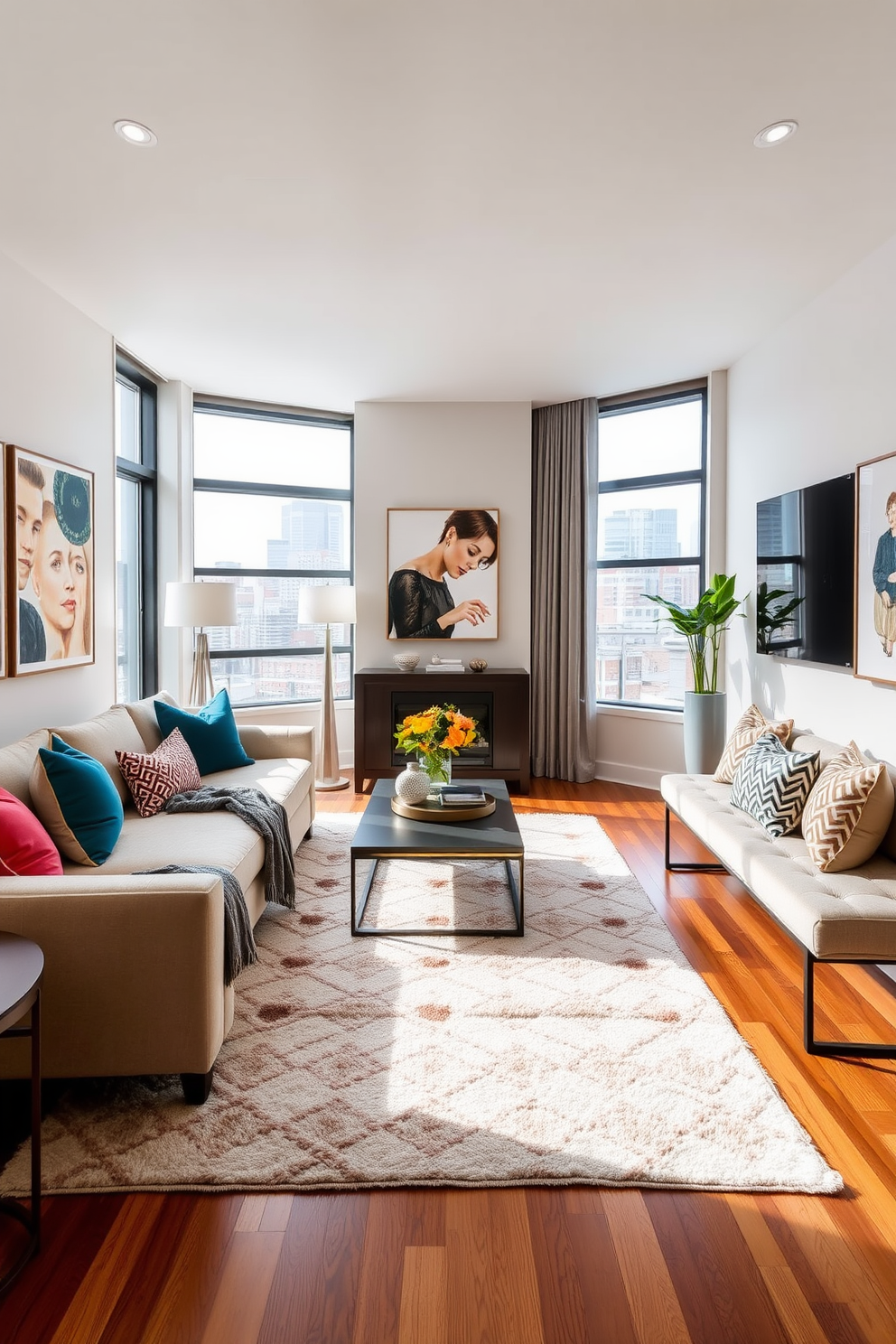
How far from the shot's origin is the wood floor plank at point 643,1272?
146 centimetres

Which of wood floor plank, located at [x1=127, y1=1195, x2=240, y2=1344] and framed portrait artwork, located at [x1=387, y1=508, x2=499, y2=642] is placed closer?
wood floor plank, located at [x1=127, y1=1195, x2=240, y2=1344]

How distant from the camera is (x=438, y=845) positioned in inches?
122

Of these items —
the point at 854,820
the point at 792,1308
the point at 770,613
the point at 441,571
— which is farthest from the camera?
the point at 441,571

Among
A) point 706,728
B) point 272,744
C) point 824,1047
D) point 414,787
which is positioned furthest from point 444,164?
point 706,728

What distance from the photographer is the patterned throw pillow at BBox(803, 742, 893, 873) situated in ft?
8.77

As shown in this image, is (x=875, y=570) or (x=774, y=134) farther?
(x=875, y=570)

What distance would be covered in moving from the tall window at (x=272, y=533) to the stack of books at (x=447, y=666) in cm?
87

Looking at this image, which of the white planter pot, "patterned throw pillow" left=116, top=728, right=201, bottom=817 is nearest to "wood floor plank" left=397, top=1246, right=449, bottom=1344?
"patterned throw pillow" left=116, top=728, right=201, bottom=817

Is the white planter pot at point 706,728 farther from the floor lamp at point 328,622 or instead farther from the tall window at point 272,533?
the tall window at point 272,533

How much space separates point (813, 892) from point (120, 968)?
198cm

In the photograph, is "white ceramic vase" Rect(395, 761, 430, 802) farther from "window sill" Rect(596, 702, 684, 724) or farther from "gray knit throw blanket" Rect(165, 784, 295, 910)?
"window sill" Rect(596, 702, 684, 724)

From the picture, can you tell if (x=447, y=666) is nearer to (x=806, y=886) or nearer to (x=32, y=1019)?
(x=806, y=886)

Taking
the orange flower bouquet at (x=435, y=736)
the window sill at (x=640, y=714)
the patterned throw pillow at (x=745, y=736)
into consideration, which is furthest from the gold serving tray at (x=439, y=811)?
the window sill at (x=640, y=714)

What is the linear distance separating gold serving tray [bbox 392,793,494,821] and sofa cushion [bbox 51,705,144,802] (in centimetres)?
117
